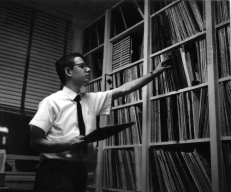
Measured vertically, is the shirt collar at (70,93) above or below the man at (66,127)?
above

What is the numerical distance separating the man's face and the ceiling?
1079 millimetres

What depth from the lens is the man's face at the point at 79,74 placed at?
166cm

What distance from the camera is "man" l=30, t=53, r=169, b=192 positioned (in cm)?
136

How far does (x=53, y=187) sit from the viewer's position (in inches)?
54.1

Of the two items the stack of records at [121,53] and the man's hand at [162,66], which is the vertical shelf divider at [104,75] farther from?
the man's hand at [162,66]

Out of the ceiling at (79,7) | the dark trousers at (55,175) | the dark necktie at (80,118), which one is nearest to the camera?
the dark trousers at (55,175)

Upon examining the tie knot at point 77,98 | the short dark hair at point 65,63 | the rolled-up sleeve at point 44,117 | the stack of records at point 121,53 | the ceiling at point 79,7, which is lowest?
the rolled-up sleeve at point 44,117

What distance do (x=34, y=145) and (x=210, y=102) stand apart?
1026 millimetres

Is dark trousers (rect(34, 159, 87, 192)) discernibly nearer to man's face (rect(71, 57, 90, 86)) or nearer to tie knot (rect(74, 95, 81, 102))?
tie knot (rect(74, 95, 81, 102))

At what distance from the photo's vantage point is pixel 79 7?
2.78 metres

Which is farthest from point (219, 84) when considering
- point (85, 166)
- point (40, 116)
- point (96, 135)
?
point (40, 116)

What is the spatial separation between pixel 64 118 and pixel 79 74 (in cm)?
34

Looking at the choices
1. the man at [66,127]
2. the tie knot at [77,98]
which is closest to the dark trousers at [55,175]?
the man at [66,127]

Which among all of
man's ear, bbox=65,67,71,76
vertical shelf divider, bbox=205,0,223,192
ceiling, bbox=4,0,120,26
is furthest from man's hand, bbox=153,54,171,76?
ceiling, bbox=4,0,120,26
